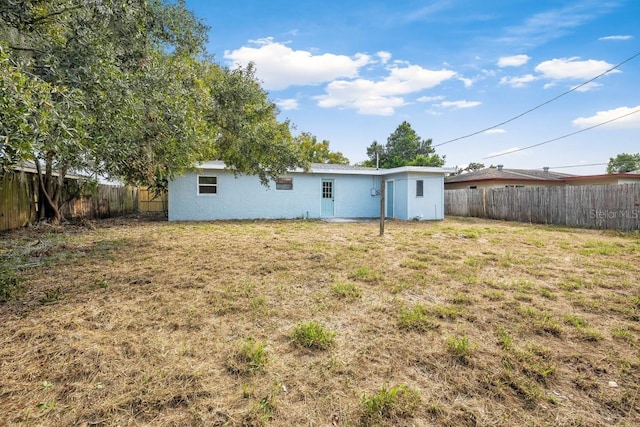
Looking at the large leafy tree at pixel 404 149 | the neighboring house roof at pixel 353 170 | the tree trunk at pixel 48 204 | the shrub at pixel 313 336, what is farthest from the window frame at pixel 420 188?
the large leafy tree at pixel 404 149

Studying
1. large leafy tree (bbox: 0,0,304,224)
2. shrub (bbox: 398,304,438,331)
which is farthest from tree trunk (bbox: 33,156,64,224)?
shrub (bbox: 398,304,438,331)

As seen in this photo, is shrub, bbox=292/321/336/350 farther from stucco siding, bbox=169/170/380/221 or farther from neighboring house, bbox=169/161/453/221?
neighboring house, bbox=169/161/453/221

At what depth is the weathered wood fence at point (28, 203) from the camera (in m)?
8.47

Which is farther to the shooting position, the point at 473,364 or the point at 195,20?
the point at 195,20

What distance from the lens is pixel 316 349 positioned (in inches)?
101

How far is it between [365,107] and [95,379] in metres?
23.8

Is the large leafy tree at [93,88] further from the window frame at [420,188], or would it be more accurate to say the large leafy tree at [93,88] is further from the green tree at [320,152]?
the green tree at [320,152]

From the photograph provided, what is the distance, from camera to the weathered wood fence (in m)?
8.47

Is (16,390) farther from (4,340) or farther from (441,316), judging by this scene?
(441,316)

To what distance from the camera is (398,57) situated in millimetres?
13172

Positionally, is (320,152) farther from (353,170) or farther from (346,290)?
(346,290)

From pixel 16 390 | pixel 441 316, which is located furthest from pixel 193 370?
pixel 441 316

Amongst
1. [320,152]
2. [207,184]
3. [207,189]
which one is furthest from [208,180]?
[320,152]

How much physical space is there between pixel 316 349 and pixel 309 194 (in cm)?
1234
